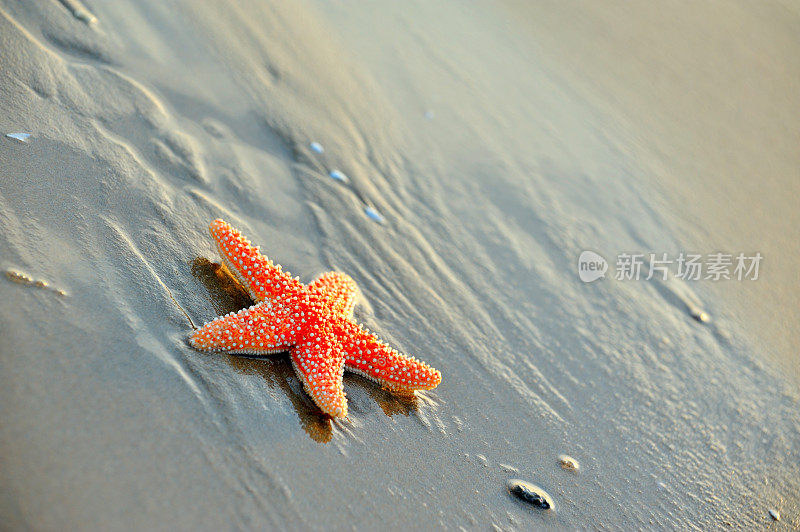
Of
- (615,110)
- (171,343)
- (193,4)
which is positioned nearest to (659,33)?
(615,110)

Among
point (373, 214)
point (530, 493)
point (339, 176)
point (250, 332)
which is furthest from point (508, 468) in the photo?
point (339, 176)

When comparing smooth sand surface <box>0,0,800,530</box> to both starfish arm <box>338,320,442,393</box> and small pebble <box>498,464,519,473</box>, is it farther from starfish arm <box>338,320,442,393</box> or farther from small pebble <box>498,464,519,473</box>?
starfish arm <box>338,320,442,393</box>

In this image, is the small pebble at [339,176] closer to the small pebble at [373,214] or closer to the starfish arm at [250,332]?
the small pebble at [373,214]

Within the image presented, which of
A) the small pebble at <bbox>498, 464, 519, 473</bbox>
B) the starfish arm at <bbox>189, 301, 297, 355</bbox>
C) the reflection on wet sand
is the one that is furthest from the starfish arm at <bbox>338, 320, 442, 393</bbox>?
the small pebble at <bbox>498, 464, 519, 473</bbox>

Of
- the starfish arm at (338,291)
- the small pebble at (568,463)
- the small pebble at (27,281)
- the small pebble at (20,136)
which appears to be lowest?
the small pebble at (27,281)

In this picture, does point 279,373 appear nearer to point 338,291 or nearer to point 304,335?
point 304,335

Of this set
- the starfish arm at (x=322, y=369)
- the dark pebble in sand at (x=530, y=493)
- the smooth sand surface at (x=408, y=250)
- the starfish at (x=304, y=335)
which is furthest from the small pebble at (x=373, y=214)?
the dark pebble in sand at (x=530, y=493)
